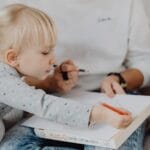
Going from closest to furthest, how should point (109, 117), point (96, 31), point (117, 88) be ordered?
point (109, 117), point (117, 88), point (96, 31)

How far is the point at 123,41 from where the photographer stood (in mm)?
1209

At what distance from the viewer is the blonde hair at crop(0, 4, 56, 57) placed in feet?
3.08

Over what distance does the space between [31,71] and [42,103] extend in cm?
12

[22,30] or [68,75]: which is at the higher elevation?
[22,30]

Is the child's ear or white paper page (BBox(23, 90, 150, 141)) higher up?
the child's ear

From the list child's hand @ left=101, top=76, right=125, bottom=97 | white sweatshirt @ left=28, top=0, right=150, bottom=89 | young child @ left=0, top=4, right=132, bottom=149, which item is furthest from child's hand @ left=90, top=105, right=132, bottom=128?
white sweatshirt @ left=28, top=0, right=150, bottom=89

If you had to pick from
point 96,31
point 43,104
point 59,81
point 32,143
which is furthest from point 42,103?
point 96,31

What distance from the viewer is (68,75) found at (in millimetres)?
1105

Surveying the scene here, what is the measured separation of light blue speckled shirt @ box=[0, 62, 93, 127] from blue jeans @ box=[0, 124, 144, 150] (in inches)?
2.9

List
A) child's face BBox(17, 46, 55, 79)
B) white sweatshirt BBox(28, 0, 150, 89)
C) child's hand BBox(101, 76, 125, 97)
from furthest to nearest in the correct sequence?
white sweatshirt BBox(28, 0, 150, 89) < child's hand BBox(101, 76, 125, 97) < child's face BBox(17, 46, 55, 79)

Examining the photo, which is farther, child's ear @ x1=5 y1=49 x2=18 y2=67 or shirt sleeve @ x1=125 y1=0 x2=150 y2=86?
shirt sleeve @ x1=125 y1=0 x2=150 y2=86

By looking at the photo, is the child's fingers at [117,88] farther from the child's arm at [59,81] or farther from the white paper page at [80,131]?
the white paper page at [80,131]

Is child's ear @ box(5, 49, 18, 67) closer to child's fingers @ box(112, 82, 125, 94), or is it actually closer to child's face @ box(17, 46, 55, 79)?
child's face @ box(17, 46, 55, 79)

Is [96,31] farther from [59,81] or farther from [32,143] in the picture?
[32,143]
